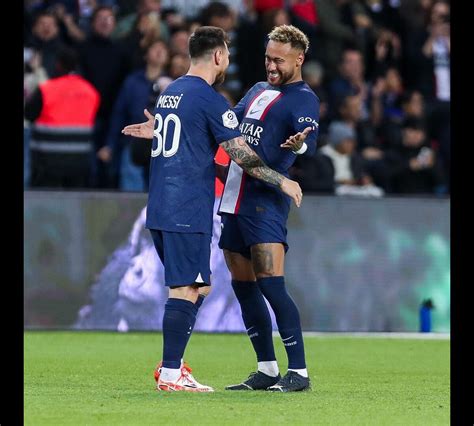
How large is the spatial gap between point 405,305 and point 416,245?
0.67 metres

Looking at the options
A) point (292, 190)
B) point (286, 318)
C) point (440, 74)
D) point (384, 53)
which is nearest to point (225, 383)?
point (286, 318)

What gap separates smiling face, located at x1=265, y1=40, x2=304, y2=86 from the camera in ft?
30.7

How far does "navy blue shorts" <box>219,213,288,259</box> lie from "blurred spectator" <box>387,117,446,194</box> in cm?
829

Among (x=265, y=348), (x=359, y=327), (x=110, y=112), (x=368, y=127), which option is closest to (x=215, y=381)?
(x=265, y=348)

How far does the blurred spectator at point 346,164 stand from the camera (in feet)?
54.5

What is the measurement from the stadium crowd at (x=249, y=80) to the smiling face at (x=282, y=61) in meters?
5.33

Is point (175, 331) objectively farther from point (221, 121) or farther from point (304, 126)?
point (304, 126)

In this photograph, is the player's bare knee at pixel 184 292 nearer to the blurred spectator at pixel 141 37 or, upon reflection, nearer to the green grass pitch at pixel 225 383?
the green grass pitch at pixel 225 383

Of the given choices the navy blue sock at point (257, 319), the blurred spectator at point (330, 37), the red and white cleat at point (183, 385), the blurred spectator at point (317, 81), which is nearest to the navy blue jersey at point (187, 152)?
the navy blue sock at point (257, 319)

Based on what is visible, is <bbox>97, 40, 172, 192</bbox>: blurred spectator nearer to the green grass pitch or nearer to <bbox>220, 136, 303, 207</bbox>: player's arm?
the green grass pitch

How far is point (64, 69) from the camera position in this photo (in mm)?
15742

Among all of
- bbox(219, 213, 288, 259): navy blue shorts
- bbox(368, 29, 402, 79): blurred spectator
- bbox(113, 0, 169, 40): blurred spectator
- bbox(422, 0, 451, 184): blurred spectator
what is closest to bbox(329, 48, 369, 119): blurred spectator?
bbox(368, 29, 402, 79): blurred spectator

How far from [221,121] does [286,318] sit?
139cm
